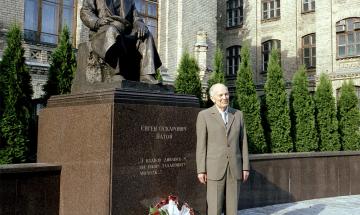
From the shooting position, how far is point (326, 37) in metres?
22.7

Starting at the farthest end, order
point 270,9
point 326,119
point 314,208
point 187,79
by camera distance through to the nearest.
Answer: point 270,9 < point 326,119 < point 187,79 < point 314,208

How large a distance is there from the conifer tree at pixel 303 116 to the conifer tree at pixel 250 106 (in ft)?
5.16

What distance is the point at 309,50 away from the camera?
81.5 ft

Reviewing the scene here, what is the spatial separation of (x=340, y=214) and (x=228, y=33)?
2229 centimetres

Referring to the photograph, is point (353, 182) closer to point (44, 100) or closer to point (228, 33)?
point (44, 100)

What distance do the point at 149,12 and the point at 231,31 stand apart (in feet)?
45.0

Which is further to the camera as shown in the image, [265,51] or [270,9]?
[265,51]

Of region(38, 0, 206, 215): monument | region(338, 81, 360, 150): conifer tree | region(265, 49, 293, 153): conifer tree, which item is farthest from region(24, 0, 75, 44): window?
region(338, 81, 360, 150): conifer tree

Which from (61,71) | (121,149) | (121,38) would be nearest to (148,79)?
(121,38)

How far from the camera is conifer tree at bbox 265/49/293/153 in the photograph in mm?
12117

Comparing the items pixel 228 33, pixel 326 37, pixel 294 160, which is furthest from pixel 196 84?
pixel 228 33

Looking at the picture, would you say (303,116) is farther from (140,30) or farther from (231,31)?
(231,31)

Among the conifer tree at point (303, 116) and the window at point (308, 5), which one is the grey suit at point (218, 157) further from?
the window at point (308, 5)

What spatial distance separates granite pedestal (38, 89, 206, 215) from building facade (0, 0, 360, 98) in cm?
567
